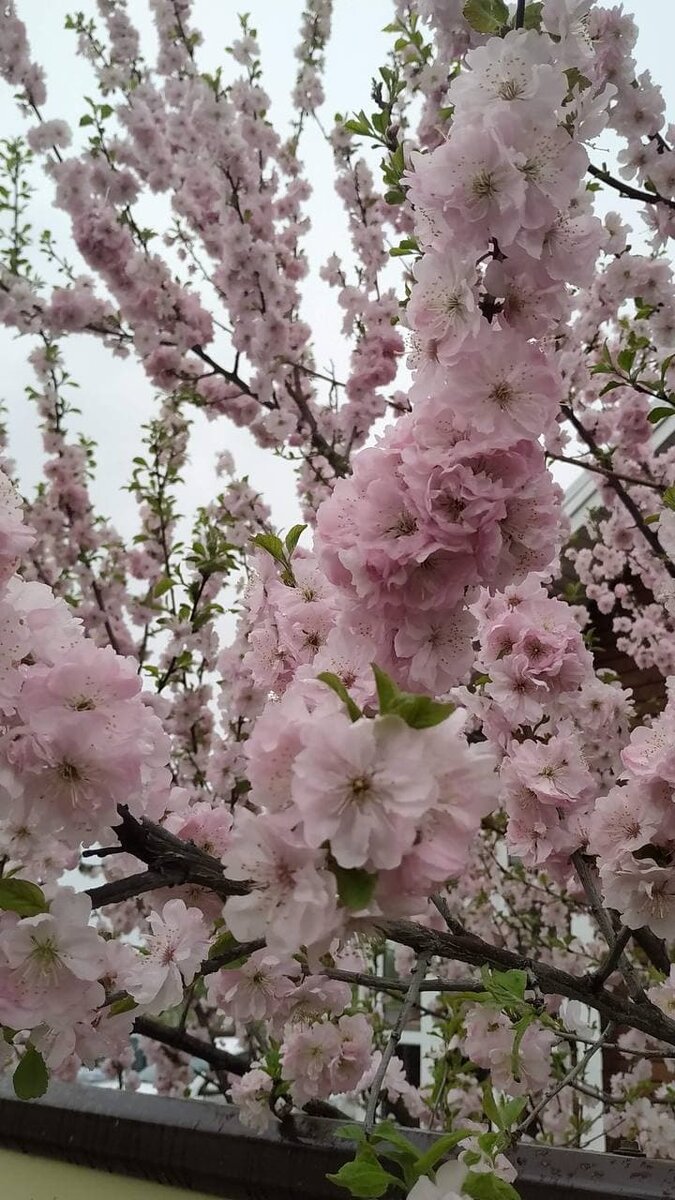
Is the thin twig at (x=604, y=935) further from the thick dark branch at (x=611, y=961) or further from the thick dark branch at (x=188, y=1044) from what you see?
the thick dark branch at (x=188, y=1044)

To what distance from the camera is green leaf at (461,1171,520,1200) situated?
81 cm

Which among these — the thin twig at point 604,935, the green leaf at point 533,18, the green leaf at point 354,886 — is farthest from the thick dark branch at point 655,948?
the green leaf at point 533,18

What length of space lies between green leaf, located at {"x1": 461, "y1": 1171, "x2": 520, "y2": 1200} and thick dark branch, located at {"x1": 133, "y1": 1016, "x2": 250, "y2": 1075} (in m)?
0.97

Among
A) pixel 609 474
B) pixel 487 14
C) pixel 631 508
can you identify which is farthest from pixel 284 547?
pixel 631 508

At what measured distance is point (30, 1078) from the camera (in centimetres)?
95

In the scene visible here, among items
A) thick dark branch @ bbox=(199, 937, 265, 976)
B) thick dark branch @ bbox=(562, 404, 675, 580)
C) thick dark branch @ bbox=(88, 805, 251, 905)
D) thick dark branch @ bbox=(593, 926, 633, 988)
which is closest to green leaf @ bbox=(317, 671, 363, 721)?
thick dark branch @ bbox=(88, 805, 251, 905)

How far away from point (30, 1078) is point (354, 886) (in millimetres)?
572

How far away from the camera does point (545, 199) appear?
0.98m

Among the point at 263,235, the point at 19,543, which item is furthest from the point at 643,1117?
the point at 263,235

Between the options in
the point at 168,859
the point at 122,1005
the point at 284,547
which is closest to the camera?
the point at 168,859

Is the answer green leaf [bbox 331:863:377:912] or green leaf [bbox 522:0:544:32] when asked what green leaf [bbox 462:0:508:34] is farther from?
green leaf [bbox 331:863:377:912]

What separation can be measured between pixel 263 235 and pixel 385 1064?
3.84 metres

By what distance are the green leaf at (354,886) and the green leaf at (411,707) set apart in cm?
11

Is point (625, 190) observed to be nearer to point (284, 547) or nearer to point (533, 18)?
point (533, 18)
